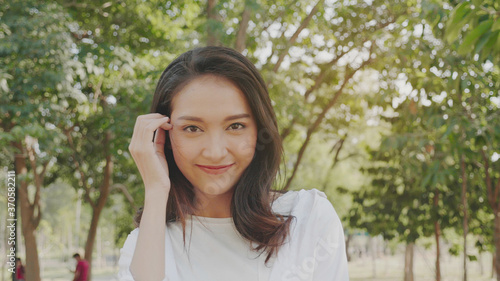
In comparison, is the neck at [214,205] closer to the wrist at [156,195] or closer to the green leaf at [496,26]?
the wrist at [156,195]

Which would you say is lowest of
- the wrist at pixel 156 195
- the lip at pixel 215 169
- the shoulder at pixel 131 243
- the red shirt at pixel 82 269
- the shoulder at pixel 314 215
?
the red shirt at pixel 82 269

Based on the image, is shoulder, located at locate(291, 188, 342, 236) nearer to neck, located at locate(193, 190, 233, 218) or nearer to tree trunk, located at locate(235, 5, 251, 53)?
neck, located at locate(193, 190, 233, 218)

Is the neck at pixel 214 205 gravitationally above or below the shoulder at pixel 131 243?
above

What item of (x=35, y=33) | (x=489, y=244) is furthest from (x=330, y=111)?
(x=35, y=33)

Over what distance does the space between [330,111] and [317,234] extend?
11882 millimetres

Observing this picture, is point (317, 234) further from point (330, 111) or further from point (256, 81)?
point (330, 111)

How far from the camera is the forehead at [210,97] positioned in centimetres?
162

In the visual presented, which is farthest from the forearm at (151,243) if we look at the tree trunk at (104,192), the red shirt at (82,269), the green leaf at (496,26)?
the tree trunk at (104,192)

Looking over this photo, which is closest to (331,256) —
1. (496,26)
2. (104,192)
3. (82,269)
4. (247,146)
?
(247,146)

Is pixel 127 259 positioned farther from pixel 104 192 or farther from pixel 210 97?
pixel 104 192

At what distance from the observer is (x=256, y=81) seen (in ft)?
5.65

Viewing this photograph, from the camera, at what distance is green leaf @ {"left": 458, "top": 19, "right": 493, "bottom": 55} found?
2.32 meters

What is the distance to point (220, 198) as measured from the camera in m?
1.78

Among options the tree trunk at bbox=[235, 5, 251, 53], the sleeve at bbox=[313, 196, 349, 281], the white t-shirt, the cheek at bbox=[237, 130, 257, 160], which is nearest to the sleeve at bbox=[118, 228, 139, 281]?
the white t-shirt
